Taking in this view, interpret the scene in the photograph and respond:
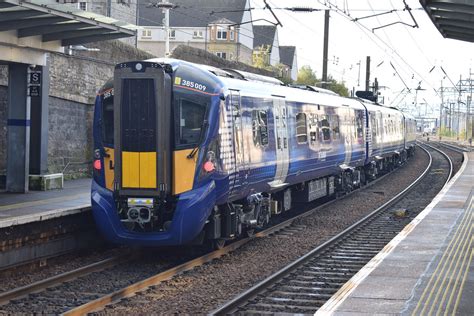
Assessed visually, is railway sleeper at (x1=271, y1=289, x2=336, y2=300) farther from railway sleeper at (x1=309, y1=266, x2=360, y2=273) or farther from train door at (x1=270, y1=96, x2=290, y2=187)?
train door at (x1=270, y1=96, x2=290, y2=187)

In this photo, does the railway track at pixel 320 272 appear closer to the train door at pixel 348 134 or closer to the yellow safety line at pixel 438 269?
the yellow safety line at pixel 438 269

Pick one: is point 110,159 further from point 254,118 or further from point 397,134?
point 397,134

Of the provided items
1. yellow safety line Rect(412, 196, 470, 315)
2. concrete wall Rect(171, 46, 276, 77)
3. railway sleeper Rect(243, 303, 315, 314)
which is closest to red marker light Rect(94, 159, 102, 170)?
railway sleeper Rect(243, 303, 315, 314)

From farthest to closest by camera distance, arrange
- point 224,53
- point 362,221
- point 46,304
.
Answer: point 224,53
point 362,221
point 46,304

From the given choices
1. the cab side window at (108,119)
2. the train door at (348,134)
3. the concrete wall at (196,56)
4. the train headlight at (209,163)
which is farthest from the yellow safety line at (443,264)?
the concrete wall at (196,56)

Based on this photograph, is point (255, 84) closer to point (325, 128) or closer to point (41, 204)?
point (41, 204)

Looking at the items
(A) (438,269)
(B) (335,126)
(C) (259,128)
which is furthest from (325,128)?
(A) (438,269)

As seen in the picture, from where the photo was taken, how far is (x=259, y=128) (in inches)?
567

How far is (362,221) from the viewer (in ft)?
59.3

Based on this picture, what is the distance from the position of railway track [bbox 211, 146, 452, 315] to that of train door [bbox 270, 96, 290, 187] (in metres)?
1.63

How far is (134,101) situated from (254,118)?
284 centimetres

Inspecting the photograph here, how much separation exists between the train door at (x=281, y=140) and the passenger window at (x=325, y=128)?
3.56 m

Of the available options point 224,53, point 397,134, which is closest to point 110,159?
point 397,134

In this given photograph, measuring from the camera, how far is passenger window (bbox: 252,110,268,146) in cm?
1416
